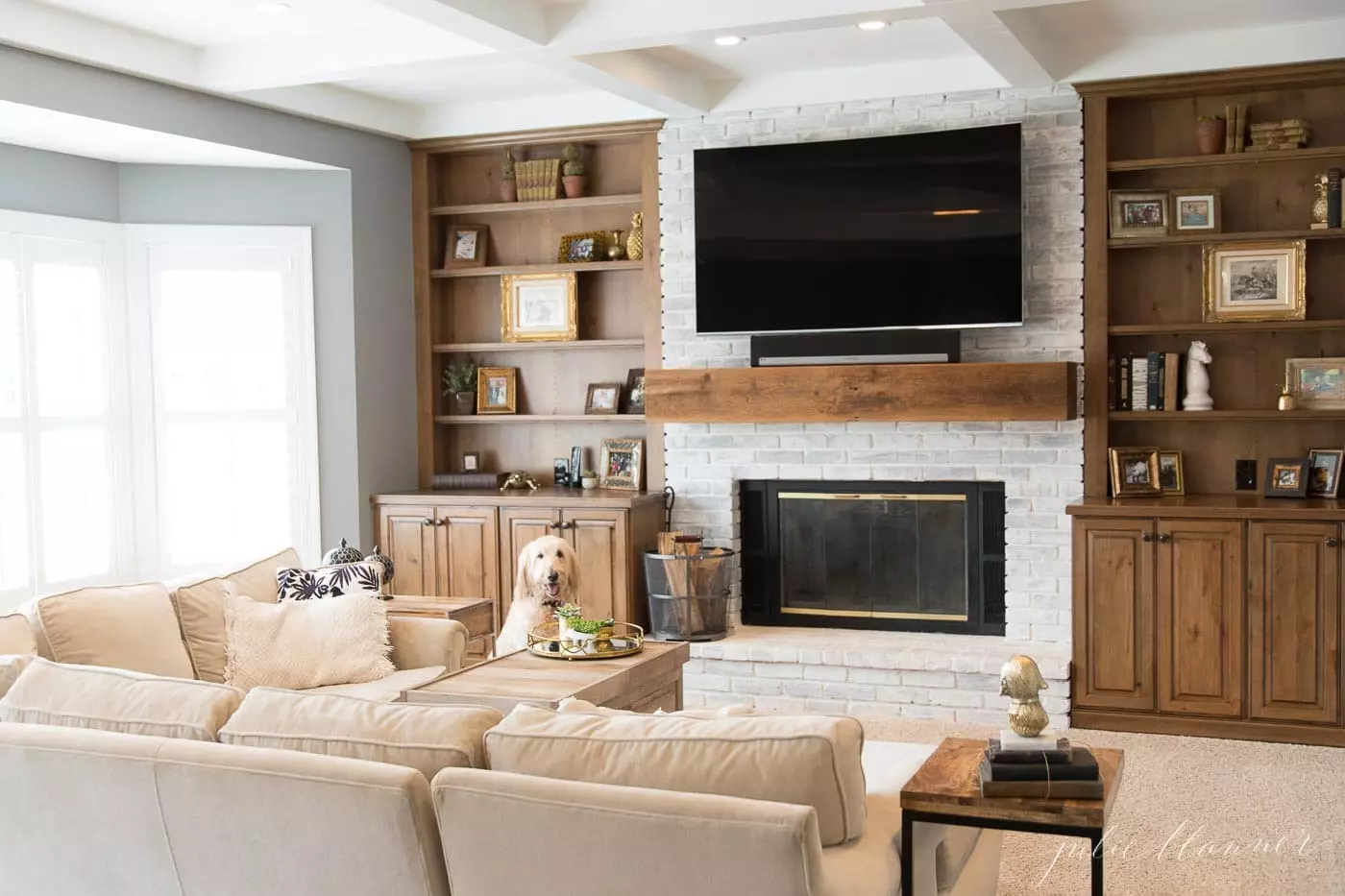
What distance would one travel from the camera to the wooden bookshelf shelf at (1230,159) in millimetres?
5242

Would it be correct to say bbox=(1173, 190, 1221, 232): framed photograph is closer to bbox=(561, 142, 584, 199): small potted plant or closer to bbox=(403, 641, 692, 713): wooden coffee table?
bbox=(561, 142, 584, 199): small potted plant

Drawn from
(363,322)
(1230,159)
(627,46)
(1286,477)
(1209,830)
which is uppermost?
(627,46)

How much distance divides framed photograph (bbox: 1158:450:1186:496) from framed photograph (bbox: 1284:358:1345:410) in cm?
52

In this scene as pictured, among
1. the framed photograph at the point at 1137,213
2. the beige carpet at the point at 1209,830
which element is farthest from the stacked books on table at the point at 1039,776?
the framed photograph at the point at 1137,213

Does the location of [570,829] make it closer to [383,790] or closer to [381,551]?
[383,790]

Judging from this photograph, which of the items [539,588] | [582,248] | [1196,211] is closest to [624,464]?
[582,248]

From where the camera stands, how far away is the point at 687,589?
19.3ft

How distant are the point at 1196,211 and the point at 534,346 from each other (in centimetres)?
301

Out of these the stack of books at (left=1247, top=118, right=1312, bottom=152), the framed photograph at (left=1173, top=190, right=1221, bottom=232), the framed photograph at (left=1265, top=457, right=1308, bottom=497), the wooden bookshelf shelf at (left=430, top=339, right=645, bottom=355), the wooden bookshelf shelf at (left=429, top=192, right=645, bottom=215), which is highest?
the stack of books at (left=1247, top=118, right=1312, bottom=152)

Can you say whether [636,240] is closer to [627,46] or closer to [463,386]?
[463,386]

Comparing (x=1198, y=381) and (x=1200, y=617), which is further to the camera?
(x=1198, y=381)

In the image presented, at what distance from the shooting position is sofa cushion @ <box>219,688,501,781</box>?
249cm

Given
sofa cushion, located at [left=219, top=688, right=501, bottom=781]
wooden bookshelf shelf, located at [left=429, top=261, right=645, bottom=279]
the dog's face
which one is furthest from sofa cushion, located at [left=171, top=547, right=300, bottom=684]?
wooden bookshelf shelf, located at [left=429, top=261, right=645, bottom=279]

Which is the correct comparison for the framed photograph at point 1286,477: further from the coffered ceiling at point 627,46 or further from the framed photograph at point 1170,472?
the coffered ceiling at point 627,46
